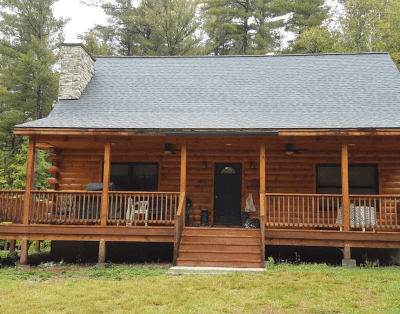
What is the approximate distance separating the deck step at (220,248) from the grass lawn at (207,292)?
0.75 metres

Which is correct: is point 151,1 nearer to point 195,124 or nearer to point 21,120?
point 21,120

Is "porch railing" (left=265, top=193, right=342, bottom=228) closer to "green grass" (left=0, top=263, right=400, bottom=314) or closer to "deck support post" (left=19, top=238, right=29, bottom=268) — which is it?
"green grass" (left=0, top=263, right=400, bottom=314)

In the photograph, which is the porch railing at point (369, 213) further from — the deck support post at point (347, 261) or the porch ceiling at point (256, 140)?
the porch ceiling at point (256, 140)

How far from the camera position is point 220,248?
1000 cm

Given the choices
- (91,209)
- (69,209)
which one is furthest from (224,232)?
(69,209)

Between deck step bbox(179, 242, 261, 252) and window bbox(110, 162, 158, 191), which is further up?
window bbox(110, 162, 158, 191)

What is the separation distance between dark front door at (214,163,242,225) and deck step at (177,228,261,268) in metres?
2.63

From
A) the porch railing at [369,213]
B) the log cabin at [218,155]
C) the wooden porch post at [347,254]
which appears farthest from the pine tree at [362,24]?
the wooden porch post at [347,254]

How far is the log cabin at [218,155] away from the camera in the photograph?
10.4 m

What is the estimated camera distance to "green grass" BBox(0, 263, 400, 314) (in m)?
6.26

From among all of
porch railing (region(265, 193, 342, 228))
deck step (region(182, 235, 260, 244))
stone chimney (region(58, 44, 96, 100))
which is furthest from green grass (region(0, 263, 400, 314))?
stone chimney (region(58, 44, 96, 100))

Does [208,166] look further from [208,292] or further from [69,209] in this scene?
[208,292]

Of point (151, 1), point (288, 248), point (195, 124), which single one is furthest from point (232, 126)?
point (151, 1)

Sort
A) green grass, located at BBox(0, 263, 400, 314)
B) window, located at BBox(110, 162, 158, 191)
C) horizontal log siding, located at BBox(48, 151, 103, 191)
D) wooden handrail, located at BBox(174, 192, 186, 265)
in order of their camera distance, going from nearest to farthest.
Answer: green grass, located at BBox(0, 263, 400, 314) < wooden handrail, located at BBox(174, 192, 186, 265) < window, located at BBox(110, 162, 158, 191) < horizontal log siding, located at BBox(48, 151, 103, 191)
